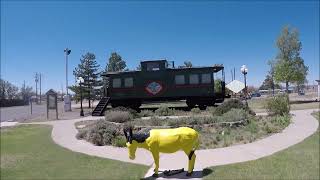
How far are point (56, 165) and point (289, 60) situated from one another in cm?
3347

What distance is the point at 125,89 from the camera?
30.0m

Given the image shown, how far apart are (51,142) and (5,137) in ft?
12.0

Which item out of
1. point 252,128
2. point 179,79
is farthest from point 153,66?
point 252,128

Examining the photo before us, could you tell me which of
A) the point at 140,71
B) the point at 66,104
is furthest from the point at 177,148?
the point at 66,104

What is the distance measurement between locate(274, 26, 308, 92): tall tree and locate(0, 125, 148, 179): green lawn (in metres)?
30.5

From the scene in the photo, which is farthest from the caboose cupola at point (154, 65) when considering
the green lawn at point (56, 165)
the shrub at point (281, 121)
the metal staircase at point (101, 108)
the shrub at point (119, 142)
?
the green lawn at point (56, 165)

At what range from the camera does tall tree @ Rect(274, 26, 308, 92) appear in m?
38.7

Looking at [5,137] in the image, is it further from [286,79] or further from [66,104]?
[286,79]

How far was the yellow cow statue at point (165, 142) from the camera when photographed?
342 inches

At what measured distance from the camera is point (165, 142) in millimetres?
8742

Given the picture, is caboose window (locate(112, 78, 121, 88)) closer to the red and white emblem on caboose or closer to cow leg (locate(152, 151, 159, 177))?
the red and white emblem on caboose

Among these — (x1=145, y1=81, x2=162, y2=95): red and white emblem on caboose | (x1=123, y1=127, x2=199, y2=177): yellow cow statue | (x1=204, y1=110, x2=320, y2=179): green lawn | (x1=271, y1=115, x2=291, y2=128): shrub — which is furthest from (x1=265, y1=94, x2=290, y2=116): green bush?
(x1=123, y1=127, x2=199, y2=177): yellow cow statue

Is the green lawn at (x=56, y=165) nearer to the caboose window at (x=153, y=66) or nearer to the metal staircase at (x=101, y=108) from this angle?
the metal staircase at (x=101, y=108)

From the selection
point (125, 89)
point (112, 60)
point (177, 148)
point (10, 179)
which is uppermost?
point (112, 60)
